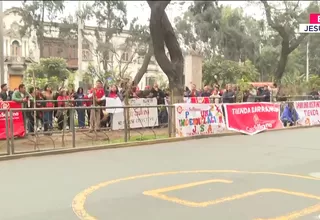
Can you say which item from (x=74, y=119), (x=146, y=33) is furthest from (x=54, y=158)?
(x=146, y=33)

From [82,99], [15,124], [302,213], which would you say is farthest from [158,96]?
[302,213]

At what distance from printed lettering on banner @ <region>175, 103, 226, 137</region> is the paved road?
2.06 meters

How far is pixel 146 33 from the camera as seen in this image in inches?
1537

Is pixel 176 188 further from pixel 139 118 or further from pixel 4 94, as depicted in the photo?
pixel 4 94

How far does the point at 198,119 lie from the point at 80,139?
3.90 m

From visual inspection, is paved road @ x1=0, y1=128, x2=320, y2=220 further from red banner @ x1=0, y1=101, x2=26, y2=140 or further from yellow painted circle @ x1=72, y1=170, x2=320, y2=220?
red banner @ x1=0, y1=101, x2=26, y2=140

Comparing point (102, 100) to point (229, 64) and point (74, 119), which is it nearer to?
point (74, 119)

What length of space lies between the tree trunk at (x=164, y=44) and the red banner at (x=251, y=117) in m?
3.69

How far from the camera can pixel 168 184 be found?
721 centimetres

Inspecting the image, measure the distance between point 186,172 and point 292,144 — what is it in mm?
5109

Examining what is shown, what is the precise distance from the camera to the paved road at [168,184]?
5629 mm

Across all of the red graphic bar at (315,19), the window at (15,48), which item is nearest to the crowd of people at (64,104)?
the red graphic bar at (315,19)

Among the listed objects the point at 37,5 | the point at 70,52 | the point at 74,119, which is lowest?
the point at 74,119

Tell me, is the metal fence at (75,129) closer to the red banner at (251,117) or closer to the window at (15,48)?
the red banner at (251,117)
